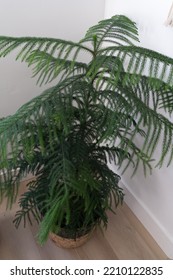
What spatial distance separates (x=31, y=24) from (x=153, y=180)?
0.91m

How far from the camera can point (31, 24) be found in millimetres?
1128

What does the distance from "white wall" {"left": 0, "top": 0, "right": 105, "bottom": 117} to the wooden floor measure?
64cm

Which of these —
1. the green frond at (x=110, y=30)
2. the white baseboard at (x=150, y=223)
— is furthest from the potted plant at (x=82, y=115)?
the white baseboard at (x=150, y=223)

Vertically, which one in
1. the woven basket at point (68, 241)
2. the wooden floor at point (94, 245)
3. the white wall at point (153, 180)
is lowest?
the wooden floor at point (94, 245)

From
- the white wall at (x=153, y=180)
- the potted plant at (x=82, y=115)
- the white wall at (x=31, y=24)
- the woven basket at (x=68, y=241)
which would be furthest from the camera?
the woven basket at (x=68, y=241)

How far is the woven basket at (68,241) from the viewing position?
1202 millimetres

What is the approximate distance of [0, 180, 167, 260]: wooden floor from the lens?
1.27 meters

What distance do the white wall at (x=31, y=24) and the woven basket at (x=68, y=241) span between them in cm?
67

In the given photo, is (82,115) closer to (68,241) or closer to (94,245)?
(68,241)

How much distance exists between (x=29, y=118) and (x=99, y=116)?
232 millimetres

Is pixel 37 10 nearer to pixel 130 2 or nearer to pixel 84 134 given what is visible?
pixel 130 2

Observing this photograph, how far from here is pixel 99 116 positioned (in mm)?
767

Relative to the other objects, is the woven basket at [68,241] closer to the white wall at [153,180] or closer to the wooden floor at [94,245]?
the wooden floor at [94,245]

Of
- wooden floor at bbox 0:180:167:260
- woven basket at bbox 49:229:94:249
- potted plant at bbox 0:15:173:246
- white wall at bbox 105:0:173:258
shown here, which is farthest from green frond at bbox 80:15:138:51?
wooden floor at bbox 0:180:167:260
